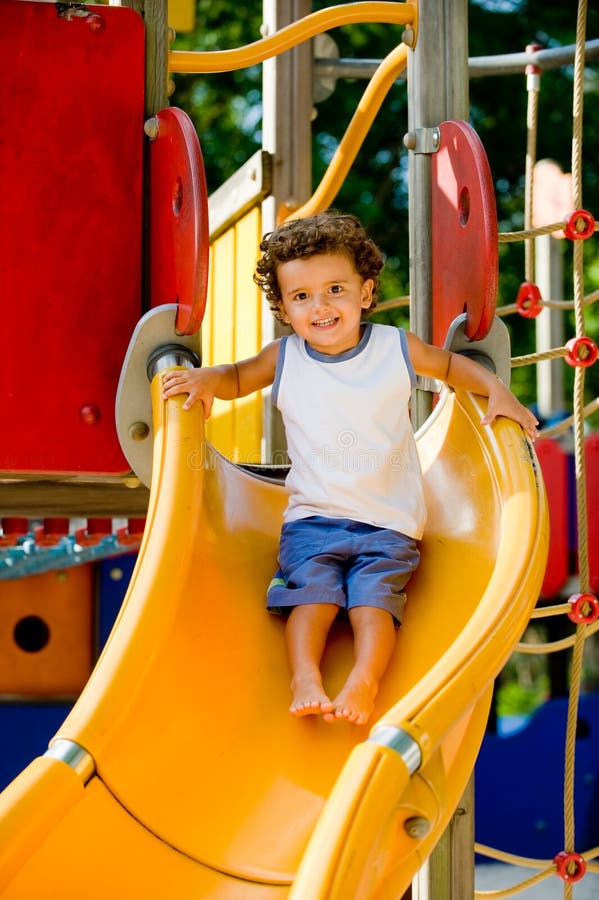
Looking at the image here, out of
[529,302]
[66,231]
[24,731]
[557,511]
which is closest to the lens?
[66,231]

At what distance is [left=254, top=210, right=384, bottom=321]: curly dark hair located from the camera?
2.23 meters

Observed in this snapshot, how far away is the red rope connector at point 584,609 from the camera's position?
9.09 feet

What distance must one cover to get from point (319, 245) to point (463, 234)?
15.2 inches

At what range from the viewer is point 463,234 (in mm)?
2467

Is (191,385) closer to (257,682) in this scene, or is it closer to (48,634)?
(257,682)

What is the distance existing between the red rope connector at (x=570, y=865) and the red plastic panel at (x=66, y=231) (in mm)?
1302

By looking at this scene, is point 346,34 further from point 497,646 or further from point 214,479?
point 497,646

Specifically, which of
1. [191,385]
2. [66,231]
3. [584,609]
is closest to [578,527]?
[584,609]

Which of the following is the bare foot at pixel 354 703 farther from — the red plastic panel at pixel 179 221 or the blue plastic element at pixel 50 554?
the blue plastic element at pixel 50 554

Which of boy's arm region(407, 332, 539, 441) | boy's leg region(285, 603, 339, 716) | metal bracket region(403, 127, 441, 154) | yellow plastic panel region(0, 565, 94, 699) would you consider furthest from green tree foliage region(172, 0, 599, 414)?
boy's leg region(285, 603, 339, 716)

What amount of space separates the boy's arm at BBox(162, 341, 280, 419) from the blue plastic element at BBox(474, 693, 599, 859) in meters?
3.00

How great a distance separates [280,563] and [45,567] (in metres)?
2.27

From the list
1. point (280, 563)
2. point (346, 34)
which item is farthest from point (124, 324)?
point (346, 34)

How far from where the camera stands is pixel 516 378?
1122 centimetres
